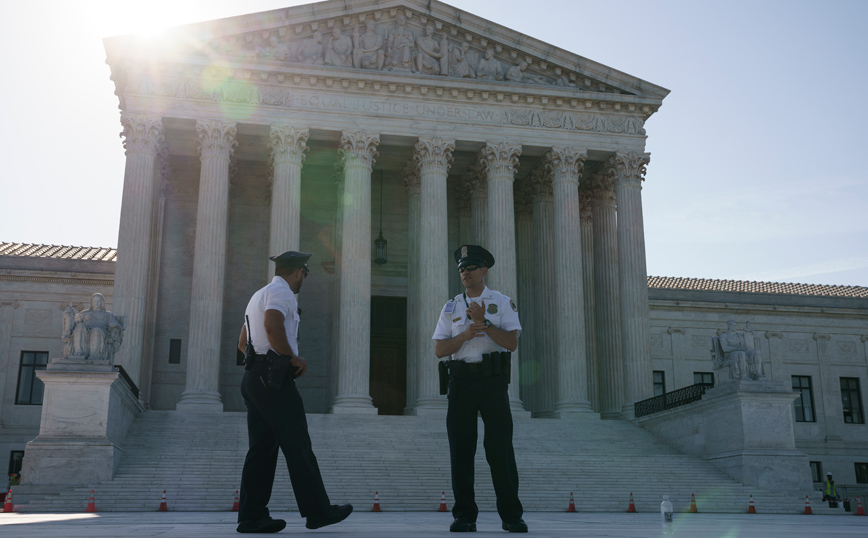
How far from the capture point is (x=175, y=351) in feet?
120

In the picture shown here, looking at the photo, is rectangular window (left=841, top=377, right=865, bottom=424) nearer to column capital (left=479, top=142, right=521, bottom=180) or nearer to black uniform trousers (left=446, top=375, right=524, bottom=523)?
column capital (left=479, top=142, right=521, bottom=180)

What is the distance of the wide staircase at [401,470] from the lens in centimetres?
2230

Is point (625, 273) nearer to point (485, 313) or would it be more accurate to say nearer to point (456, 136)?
point (456, 136)

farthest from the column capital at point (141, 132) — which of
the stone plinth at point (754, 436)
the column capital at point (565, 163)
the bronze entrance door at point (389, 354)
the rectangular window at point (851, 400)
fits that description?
the rectangular window at point (851, 400)

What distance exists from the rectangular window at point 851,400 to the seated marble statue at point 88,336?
38090 millimetres

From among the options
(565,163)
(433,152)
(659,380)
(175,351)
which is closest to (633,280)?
(565,163)

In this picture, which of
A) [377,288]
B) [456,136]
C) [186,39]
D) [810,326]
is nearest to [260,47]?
[186,39]

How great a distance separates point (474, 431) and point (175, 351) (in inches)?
1173

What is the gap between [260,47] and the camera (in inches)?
1352

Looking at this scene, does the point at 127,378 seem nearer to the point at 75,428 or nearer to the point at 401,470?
the point at 75,428

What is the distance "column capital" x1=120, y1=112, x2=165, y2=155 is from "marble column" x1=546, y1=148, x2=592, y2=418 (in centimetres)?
1546

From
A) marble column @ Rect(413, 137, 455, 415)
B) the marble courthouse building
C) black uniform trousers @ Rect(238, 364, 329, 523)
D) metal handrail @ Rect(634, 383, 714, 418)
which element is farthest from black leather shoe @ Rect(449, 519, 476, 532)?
marble column @ Rect(413, 137, 455, 415)

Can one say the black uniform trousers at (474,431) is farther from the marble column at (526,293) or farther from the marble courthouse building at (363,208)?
the marble column at (526,293)

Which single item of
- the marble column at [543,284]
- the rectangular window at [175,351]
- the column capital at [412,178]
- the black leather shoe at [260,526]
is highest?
the column capital at [412,178]
